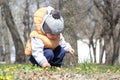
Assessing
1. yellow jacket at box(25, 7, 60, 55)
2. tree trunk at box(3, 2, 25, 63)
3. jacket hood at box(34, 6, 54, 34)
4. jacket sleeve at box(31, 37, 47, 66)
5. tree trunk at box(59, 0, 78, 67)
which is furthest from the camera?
tree trunk at box(3, 2, 25, 63)

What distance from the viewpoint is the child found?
787 cm

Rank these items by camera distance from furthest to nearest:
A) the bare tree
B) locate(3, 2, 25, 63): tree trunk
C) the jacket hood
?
the bare tree → locate(3, 2, 25, 63): tree trunk → the jacket hood

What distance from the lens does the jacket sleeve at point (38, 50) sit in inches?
306

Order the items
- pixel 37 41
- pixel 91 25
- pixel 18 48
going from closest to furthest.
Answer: pixel 37 41, pixel 18 48, pixel 91 25

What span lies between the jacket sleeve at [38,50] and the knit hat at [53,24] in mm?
306

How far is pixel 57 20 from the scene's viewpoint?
27.0 feet

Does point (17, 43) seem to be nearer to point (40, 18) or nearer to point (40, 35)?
point (40, 18)

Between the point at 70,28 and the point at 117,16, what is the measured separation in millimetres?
13076

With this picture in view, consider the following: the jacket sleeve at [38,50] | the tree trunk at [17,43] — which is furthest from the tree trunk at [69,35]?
the tree trunk at [17,43]

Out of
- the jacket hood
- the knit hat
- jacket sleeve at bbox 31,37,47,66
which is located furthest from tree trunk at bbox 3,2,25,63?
jacket sleeve at bbox 31,37,47,66

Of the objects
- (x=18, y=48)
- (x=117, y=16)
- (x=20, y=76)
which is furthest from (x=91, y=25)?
(x=20, y=76)

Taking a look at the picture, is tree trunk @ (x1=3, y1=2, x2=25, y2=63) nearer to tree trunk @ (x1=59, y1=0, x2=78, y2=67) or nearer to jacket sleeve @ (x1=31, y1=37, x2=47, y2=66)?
tree trunk @ (x1=59, y1=0, x2=78, y2=67)

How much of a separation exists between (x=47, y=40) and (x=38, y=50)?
0.29 m

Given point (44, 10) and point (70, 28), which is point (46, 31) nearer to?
point (44, 10)
